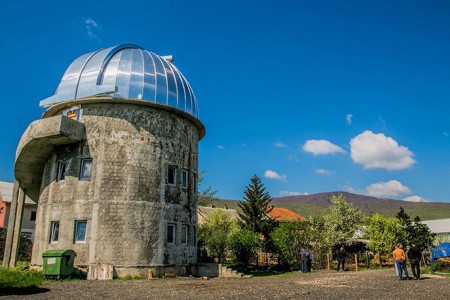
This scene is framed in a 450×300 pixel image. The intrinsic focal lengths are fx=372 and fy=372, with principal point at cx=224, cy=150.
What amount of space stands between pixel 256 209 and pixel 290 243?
47.9ft

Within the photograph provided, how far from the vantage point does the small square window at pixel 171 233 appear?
1972 cm

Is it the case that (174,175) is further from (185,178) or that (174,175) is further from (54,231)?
(54,231)

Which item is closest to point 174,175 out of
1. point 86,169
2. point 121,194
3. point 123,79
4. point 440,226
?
point 121,194

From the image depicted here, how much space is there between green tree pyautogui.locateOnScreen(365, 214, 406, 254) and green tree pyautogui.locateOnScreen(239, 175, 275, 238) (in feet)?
39.9

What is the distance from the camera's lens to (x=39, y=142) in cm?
1925

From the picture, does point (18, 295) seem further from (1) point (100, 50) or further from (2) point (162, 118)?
(1) point (100, 50)

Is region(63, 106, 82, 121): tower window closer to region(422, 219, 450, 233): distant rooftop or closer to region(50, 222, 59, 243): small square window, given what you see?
region(50, 222, 59, 243): small square window

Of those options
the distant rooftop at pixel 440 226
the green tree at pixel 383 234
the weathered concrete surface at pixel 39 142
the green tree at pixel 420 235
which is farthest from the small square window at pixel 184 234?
the distant rooftop at pixel 440 226

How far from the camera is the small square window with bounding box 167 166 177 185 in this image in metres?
20.5

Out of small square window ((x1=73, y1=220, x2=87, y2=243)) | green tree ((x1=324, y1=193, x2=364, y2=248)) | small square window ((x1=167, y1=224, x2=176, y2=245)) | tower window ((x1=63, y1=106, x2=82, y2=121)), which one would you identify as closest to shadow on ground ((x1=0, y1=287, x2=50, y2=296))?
small square window ((x1=73, y1=220, x2=87, y2=243))

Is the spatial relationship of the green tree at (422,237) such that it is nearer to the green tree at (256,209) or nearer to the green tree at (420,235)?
the green tree at (420,235)

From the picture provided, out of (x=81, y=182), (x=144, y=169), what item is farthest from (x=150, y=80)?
(x=81, y=182)

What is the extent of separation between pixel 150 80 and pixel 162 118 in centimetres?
212

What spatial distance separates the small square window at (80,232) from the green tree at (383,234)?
22.8m
